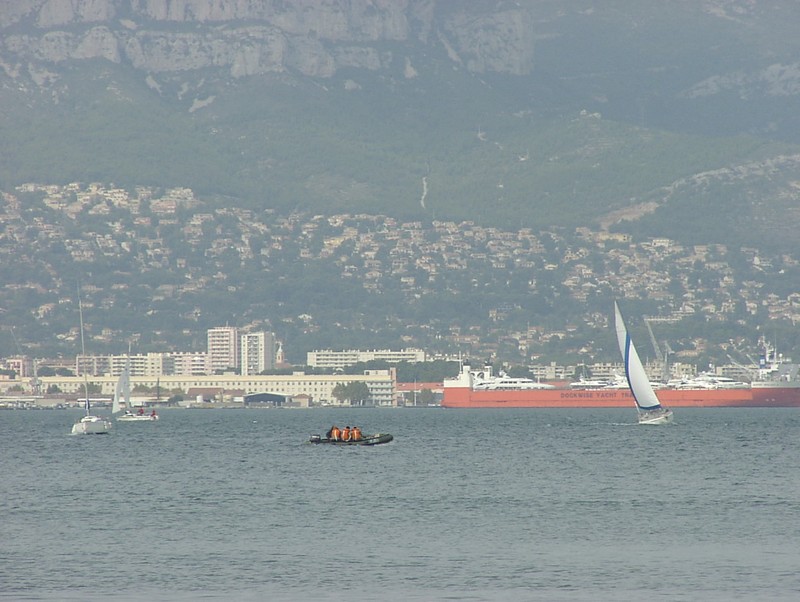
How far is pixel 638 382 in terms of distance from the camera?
15075cm

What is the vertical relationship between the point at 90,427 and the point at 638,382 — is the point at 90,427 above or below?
below

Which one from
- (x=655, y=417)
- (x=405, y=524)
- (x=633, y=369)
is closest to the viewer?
(x=405, y=524)

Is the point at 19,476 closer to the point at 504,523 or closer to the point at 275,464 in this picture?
the point at 275,464

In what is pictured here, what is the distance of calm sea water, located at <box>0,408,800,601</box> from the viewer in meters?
55.4

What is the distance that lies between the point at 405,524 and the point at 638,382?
3258 inches

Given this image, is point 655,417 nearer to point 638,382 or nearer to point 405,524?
point 638,382

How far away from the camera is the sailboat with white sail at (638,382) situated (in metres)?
149

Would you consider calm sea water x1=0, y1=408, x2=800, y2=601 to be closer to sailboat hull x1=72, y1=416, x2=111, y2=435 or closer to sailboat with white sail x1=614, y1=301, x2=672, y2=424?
sailboat with white sail x1=614, y1=301, x2=672, y2=424

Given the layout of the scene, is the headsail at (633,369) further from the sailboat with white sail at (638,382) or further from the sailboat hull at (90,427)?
the sailboat hull at (90,427)

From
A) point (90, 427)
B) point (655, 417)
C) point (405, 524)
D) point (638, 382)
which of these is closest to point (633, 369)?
point (638, 382)

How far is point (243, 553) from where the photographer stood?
6200 centimetres

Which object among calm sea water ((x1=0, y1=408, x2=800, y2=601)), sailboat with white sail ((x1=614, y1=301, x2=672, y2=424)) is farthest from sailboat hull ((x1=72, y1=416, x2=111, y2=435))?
sailboat with white sail ((x1=614, y1=301, x2=672, y2=424))

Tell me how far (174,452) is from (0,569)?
63.4m

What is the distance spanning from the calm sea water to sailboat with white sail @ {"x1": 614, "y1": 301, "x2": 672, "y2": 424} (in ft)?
88.6
